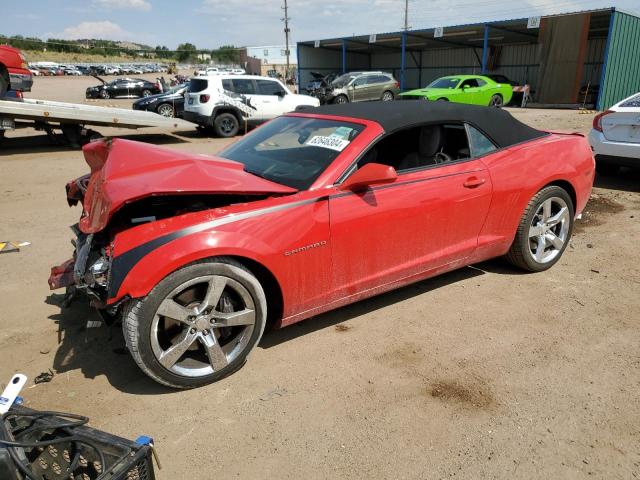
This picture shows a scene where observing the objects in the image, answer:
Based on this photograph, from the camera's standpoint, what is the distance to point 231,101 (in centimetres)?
1396

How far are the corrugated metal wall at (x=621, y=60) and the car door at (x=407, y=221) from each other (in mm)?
22130

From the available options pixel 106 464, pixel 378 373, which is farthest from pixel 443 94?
pixel 106 464

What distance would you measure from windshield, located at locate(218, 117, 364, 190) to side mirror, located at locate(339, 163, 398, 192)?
0.22 meters

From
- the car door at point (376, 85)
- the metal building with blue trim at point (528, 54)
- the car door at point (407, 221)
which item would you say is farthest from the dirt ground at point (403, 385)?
the metal building with blue trim at point (528, 54)

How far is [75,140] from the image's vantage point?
12.3 meters

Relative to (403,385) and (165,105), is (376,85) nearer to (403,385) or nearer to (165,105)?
(165,105)

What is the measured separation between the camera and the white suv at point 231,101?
45.0 ft

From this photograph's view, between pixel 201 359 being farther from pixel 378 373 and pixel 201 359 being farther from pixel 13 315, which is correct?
pixel 13 315

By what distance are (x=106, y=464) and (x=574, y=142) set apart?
4.43m

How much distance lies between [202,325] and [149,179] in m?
0.89

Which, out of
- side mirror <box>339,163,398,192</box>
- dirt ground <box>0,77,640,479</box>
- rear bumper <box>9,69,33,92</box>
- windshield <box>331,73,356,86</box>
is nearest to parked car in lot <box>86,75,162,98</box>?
windshield <box>331,73,356,86</box>

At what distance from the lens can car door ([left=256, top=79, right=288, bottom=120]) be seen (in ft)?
47.8

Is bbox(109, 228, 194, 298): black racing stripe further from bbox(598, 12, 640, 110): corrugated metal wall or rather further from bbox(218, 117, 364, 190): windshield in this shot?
bbox(598, 12, 640, 110): corrugated metal wall

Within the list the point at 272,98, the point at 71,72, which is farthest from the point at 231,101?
the point at 71,72
